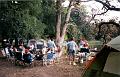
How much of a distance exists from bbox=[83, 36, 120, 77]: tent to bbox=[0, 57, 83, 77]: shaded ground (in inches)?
274

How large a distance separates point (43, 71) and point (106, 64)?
29.0 ft

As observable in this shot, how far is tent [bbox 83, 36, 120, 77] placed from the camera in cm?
1091

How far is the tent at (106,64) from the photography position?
10914mm

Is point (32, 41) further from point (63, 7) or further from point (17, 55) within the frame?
point (17, 55)

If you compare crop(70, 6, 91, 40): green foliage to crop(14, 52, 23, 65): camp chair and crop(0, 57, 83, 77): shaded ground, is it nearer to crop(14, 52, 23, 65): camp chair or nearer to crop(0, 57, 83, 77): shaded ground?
crop(14, 52, 23, 65): camp chair

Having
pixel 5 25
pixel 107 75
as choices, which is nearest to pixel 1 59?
pixel 5 25

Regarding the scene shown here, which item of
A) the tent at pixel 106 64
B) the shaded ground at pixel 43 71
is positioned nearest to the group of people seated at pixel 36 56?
the shaded ground at pixel 43 71

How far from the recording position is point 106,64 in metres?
11.2

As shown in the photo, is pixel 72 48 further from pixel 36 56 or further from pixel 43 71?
pixel 43 71

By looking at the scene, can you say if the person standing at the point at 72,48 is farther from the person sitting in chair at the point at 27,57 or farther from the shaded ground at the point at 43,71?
the person sitting in chair at the point at 27,57

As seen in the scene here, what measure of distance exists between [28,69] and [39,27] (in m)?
8.27

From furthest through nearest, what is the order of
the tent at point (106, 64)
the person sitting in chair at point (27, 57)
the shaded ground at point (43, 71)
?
the person sitting in chair at point (27, 57), the shaded ground at point (43, 71), the tent at point (106, 64)

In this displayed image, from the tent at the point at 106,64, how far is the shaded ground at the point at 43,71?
697cm

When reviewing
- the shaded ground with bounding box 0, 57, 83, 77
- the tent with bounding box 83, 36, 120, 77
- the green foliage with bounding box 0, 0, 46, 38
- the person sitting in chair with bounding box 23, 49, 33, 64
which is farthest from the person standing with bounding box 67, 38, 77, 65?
the tent with bounding box 83, 36, 120, 77
